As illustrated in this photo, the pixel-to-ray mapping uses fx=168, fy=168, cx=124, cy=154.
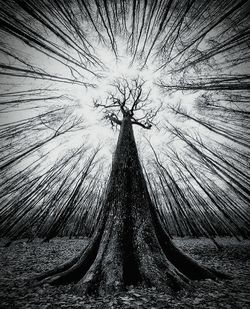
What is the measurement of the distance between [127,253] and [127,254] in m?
0.02

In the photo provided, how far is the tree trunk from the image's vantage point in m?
2.61

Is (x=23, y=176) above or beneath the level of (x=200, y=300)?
above

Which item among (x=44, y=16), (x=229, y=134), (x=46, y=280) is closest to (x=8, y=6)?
(x=44, y=16)

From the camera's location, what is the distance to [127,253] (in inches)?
118

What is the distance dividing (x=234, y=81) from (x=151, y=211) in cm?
352

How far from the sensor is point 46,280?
286 cm

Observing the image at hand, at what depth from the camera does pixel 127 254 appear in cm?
299

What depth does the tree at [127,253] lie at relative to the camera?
2612 mm

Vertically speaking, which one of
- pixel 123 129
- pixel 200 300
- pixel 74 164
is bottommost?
Result: pixel 200 300

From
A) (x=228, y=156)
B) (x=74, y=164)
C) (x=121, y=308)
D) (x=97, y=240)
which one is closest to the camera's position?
(x=121, y=308)

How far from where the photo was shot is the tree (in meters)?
2.61

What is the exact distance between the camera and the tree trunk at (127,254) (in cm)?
261

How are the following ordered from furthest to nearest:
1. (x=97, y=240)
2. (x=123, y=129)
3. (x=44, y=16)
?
1. (x=123, y=129)
2. (x=97, y=240)
3. (x=44, y=16)

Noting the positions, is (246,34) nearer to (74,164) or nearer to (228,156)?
(228,156)
